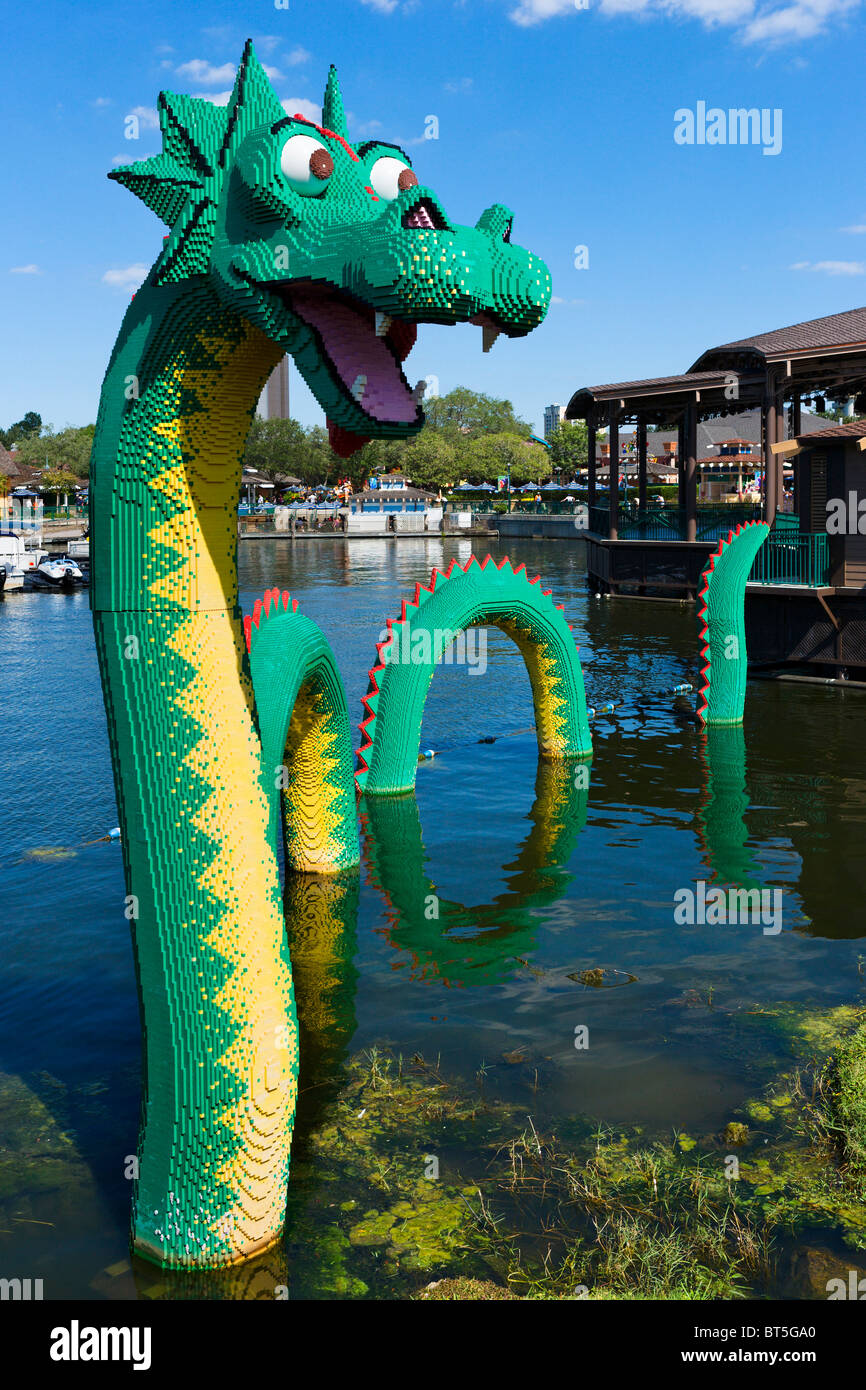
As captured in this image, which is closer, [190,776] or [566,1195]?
[190,776]

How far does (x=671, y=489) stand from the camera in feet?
218

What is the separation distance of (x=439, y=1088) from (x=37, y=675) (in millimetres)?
18708

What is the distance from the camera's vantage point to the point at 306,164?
4.09 metres

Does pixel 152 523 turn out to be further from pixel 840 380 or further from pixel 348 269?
pixel 840 380

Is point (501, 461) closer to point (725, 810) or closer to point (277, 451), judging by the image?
point (277, 451)

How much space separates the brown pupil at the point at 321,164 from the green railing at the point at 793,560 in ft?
54.1

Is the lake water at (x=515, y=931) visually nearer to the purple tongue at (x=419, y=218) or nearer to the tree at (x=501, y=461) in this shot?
the purple tongue at (x=419, y=218)

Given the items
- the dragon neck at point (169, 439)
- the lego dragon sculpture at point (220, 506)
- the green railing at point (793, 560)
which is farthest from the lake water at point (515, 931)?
the dragon neck at point (169, 439)

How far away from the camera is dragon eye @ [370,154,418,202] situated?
4289 mm

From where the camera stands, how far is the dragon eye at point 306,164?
161 inches

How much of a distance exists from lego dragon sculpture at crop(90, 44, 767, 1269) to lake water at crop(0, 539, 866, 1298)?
3.17 ft

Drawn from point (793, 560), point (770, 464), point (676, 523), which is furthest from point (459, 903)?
point (676, 523)

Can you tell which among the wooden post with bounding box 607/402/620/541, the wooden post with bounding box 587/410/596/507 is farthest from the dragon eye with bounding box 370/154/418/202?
the wooden post with bounding box 587/410/596/507

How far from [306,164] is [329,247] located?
1.11 ft
